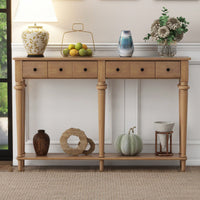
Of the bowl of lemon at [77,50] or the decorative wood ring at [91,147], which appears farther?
the decorative wood ring at [91,147]

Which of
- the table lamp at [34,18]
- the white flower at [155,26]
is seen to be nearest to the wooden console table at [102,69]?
the table lamp at [34,18]

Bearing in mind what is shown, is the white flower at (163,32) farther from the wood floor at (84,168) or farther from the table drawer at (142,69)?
the wood floor at (84,168)

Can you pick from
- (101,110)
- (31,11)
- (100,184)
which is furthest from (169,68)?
(31,11)

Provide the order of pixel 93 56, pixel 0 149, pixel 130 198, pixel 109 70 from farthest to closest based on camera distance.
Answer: pixel 0 149
pixel 93 56
pixel 109 70
pixel 130 198

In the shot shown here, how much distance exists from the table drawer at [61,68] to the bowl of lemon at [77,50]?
12 cm

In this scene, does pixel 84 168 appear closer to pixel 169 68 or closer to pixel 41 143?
pixel 41 143

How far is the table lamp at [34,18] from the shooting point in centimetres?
356

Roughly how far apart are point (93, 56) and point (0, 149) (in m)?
1.20

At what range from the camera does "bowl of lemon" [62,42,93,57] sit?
361 centimetres

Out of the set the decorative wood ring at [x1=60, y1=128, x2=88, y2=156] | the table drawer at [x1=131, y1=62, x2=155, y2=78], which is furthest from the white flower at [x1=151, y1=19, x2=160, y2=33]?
the decorative wood ring at [x1=60, y1=128, x2=88, y2=156]

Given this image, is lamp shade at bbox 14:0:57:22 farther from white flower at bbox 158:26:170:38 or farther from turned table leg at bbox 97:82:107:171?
white flower at bbox 158:26:170:38

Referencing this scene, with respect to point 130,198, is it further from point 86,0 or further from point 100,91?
point 86,0

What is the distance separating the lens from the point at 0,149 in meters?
4.12

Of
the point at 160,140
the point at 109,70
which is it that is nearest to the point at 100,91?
the point at 109,70
